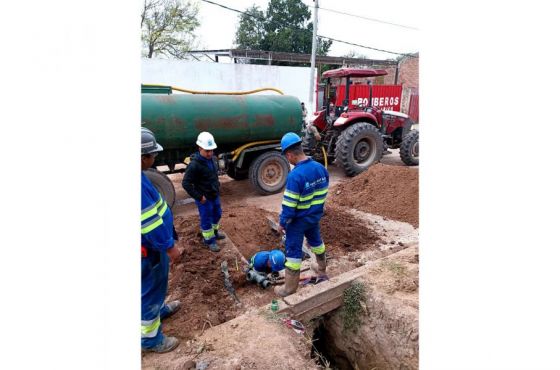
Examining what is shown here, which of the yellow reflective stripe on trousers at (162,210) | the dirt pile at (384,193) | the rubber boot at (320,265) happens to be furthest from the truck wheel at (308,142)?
the yellow reflective stripe on trousers at (162,210)

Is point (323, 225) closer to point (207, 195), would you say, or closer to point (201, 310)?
point (207, 195)

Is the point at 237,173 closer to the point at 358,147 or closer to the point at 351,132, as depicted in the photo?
the point at 351,132

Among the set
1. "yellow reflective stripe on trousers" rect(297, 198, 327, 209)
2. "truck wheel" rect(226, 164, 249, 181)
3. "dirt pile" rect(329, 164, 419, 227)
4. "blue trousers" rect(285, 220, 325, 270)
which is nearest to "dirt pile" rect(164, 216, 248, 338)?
"blue trousers" rect(285, 220, 325, 270)

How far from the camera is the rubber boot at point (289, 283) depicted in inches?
152

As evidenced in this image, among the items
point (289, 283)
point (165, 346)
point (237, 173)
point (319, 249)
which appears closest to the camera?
point (165, 346)

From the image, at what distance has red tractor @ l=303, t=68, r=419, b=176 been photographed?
858cm

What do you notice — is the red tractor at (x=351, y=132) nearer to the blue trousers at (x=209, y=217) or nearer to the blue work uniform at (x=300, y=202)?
the blue trousers at (x=209, y=217)

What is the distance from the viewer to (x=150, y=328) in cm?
295

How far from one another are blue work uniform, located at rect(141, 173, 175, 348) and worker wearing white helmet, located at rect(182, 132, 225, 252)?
5.60 feet

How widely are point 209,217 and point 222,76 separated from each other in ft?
42.6

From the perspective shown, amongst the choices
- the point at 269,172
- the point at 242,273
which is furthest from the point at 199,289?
the point at 269,172

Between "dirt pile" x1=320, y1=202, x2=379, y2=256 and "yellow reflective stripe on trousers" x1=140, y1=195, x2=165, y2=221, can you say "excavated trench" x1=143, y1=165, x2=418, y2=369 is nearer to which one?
"dirt pile" x1=320, y1=202, x2=379, y2=256

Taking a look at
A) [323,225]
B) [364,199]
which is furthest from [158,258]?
[364,199]

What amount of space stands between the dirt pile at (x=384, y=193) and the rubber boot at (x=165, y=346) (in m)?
4.36
